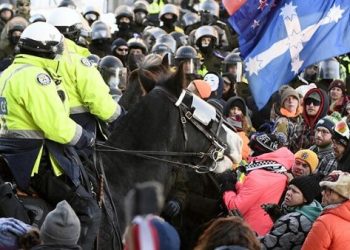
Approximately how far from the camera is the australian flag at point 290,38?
980cm

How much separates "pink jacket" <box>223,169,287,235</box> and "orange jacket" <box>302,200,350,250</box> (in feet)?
6.00

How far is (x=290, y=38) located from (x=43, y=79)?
3.53 metres

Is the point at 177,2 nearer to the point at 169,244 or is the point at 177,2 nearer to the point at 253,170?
the point at 253,170

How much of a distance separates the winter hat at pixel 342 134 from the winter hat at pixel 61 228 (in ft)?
14.2

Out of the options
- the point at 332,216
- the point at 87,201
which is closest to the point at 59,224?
the point at 87,201

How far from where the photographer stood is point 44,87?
7.31 metres

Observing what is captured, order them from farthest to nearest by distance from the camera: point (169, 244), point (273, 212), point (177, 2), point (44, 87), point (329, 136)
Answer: point (177, 2)
point (329, 136)
point (273, 212)
point (44, 87)
point (169, 244)

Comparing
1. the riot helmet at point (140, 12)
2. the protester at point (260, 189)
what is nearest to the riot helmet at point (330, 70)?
the protester at point (260, 189)

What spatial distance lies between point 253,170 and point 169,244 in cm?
531

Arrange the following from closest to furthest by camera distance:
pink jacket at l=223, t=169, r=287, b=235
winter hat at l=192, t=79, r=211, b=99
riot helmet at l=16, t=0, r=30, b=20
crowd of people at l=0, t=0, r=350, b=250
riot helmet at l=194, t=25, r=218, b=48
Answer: crowd of people at l=0, t=0, r=350, b=250 → pink jacket at l=223, t=169, r=287, b=235 → winter hat at l=192, t=79, r=211, b=99 → riot helmet at l=194, t=25, r=218, b=48 → riot helmet at l=16, t=0, r=30, b=20

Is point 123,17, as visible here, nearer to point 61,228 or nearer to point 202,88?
point 202,88

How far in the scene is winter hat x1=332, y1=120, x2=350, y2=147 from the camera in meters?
9.87

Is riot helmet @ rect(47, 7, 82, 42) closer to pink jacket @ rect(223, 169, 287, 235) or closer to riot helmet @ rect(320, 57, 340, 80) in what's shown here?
pink jacket @ rect(223, 169, 287, 235)

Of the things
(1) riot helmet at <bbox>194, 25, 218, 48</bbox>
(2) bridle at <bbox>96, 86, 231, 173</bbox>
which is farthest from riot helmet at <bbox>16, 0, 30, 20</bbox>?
(2) bridle at <bbox>96, 86, 231, 173</bbox>
